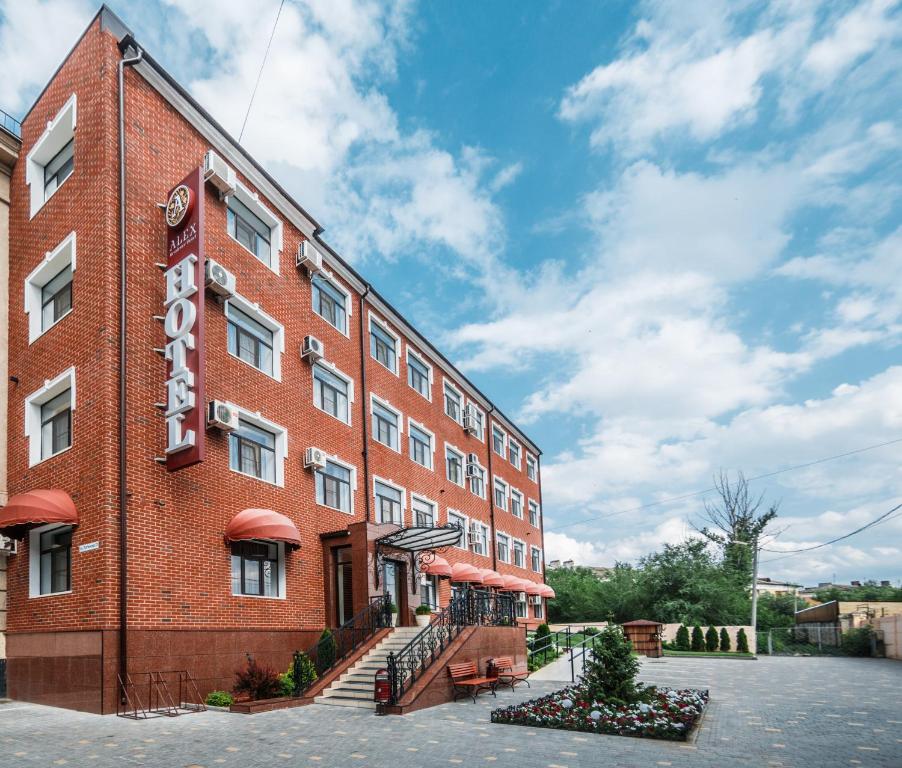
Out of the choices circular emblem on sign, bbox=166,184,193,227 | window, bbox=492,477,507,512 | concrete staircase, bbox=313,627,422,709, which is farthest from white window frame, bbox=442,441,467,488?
circular emblem on sign, bbox=166,184,193,227

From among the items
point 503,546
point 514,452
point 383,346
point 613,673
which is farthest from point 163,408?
point 514,452

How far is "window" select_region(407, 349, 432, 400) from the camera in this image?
28.1m

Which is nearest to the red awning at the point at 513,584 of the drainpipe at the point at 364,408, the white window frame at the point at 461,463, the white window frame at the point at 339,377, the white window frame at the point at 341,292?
the white window frame at the point at 461,463

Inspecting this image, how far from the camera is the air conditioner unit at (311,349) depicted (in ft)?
65.3

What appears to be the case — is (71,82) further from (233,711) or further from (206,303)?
(233,711)

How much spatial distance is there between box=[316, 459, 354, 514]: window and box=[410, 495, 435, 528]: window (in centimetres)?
377

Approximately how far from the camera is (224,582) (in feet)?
51.2

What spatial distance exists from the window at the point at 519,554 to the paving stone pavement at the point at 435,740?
22280 millimetres

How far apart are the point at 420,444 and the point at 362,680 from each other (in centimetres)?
1258

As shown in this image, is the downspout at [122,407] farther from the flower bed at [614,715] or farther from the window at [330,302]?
the window at [330,302]

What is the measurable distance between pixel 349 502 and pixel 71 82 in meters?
12.1

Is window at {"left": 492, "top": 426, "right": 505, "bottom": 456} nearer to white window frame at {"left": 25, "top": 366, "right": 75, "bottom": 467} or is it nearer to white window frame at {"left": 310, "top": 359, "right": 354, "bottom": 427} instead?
white window frame at {"left": 310, "top": 359, "right": 354, "bottom": 427}

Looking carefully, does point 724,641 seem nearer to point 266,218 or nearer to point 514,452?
point 514,452

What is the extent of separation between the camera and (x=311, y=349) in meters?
19.9
